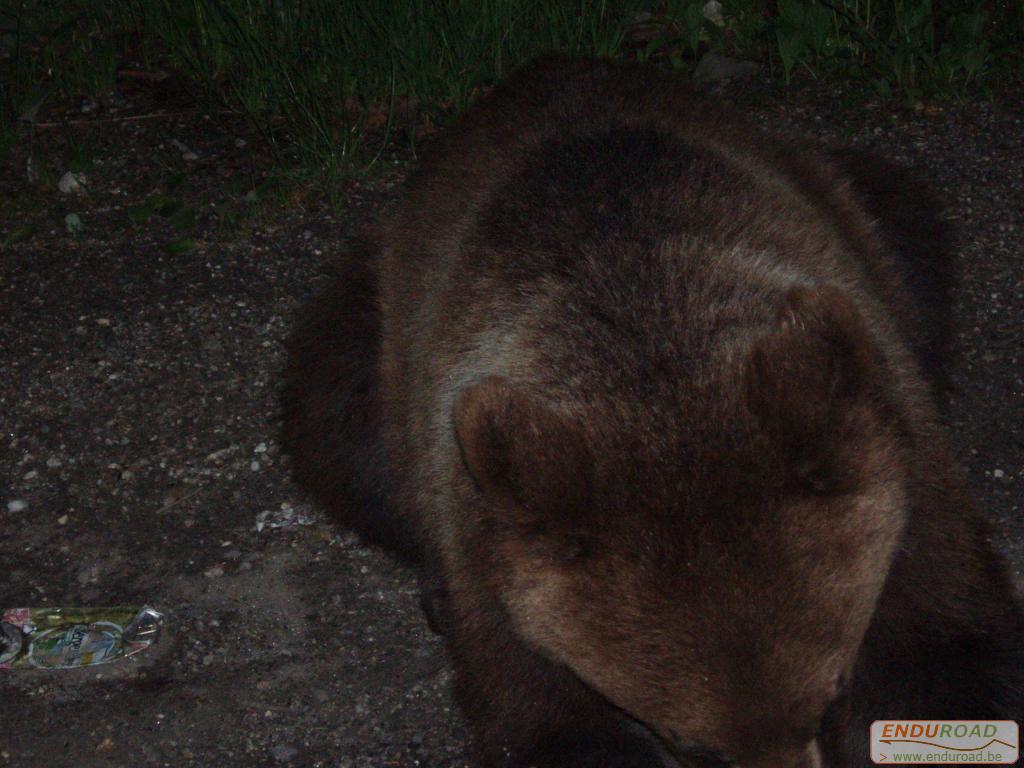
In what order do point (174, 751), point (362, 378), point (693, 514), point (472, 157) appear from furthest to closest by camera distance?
point (362, 378) → point (472, 157) → point (174, 751) → point (693, 514)

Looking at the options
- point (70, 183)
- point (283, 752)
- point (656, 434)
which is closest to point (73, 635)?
point (283, 752)

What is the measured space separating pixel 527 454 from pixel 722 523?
43 centimetres

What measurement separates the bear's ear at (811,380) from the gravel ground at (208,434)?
1.54 metres

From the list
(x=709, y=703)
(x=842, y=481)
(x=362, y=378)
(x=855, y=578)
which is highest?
(x=842, y=481)

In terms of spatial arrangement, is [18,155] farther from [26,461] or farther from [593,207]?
[593,207]

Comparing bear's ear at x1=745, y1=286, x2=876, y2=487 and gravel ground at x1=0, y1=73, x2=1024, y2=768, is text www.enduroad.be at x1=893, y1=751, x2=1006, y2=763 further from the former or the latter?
bear's ear at x1=745, y1=286, x2=876, y2=487

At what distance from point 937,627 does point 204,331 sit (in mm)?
3288

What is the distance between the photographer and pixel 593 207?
3.32 metres

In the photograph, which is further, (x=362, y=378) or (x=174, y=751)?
(x=362, y=378)

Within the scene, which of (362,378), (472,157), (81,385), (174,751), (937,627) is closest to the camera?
(937,627)

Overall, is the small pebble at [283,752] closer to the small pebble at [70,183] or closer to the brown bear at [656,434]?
the brown bear at [656,434]

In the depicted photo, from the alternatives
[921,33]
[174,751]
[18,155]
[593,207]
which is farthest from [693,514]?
[18,155]

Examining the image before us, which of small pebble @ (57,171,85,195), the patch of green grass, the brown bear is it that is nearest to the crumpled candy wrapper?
the brown bear

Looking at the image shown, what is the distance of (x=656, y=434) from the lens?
2.56 metres
